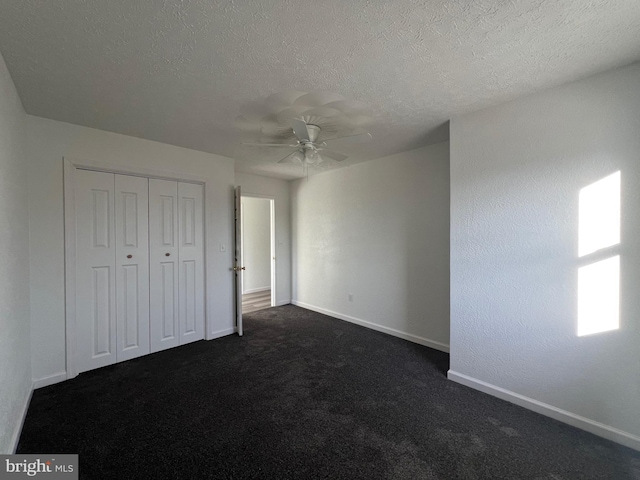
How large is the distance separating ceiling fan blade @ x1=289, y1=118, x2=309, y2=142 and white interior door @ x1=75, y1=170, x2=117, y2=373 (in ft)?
6.92

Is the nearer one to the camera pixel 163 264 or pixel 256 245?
pixel 163 264

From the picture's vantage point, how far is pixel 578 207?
6.39 ft

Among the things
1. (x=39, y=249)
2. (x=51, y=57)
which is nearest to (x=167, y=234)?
(x=39, y=249)

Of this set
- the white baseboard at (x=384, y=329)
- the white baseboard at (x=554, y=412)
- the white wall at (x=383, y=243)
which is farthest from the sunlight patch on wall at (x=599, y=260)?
the white baseboard at (x=384, y=329)

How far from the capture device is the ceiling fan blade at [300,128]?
212 centimetres

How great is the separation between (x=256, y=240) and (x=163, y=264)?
3.58m

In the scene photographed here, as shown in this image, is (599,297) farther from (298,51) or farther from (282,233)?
(282,233)

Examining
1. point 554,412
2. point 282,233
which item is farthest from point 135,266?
point 554,412

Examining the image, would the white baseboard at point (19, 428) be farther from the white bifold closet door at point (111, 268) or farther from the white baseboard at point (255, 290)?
the white baseboard at point (255, 290)

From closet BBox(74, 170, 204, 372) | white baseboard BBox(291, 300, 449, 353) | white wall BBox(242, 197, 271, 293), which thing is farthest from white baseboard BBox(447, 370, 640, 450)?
white wall BBox(242, 197, 271, 293)

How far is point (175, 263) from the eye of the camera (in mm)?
3359

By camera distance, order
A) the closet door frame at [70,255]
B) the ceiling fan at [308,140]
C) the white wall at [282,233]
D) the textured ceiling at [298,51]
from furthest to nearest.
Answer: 1. the white wall at [282,233]
2. the closet door frame at [70,255]
3. the ceiling fan at [308,140]
4. the textured ceiling at [298,51]

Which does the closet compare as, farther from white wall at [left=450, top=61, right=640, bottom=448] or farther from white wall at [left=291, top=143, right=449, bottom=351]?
white wall at [left=450, top=61, right=640, bottom=448]

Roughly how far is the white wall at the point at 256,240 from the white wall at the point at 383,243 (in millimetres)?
1888
